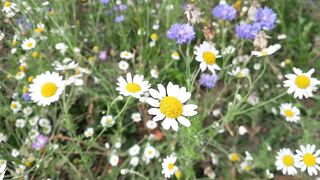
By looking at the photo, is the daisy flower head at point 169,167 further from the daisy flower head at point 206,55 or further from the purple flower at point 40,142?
the purple flower at point 40,142

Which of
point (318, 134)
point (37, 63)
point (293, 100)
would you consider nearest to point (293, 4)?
point (293, 100)

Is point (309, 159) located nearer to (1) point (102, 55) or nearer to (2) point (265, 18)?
A: (2) point (265, 18)

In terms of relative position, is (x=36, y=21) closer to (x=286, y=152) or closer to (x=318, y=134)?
(x=286, y=152)

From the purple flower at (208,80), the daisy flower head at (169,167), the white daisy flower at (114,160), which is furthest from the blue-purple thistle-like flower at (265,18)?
the white daisy flower at (114,160)

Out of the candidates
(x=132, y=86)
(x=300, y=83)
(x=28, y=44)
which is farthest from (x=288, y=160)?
(x=28, y=44)

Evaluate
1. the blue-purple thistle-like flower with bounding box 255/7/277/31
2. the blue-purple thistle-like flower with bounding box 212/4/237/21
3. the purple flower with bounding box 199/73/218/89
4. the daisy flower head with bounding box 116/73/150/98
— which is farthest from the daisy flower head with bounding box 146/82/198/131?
the blue-purple thistle-like flower with bounding box 212/4/237/21
